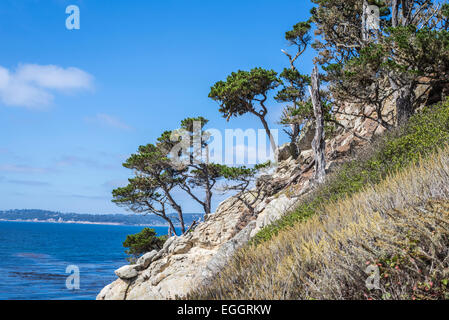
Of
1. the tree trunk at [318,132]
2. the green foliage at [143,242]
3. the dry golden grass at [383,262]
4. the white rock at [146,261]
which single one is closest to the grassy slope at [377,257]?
the dry golden grass at [383,262]

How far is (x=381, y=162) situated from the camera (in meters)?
9.48

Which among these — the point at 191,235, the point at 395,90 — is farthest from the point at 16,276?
the point at 395,90

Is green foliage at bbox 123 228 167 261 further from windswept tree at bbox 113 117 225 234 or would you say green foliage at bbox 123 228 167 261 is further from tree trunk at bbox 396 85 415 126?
tree trunk at bbox 396 85 415 126

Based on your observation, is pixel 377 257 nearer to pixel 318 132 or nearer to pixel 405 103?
pixel 318 132

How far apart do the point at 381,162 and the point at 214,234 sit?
11.9m

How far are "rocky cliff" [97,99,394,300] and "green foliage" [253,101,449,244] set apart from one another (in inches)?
179

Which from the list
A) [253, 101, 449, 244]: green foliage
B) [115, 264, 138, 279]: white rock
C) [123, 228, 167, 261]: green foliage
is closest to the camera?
[253, 101, 449, 244]: green foliage

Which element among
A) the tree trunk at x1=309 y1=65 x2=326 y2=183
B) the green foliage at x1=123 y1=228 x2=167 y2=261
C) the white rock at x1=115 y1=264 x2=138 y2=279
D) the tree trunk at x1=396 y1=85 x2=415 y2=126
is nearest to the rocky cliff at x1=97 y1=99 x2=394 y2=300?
the white rock at x1=115 y1=264 x2=138 y2=279

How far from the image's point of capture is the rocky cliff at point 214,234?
16.1 metres

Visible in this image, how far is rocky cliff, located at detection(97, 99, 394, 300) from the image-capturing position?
16109mm

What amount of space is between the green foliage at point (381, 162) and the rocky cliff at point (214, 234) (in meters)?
4.55

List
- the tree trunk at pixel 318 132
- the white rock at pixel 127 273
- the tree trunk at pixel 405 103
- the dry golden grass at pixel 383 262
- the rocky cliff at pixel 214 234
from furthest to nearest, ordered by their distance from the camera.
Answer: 1. the white rock at pixel 127 273
2. the rocky cliff at pixel 214 234
3. the tree trunk at pixel 318 132
4. the tree trunk at pixel 405 103
5. the dry golden grass at pixel 383 262

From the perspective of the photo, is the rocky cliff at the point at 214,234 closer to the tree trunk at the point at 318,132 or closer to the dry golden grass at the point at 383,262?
the tree trunk at the point at 318,132
